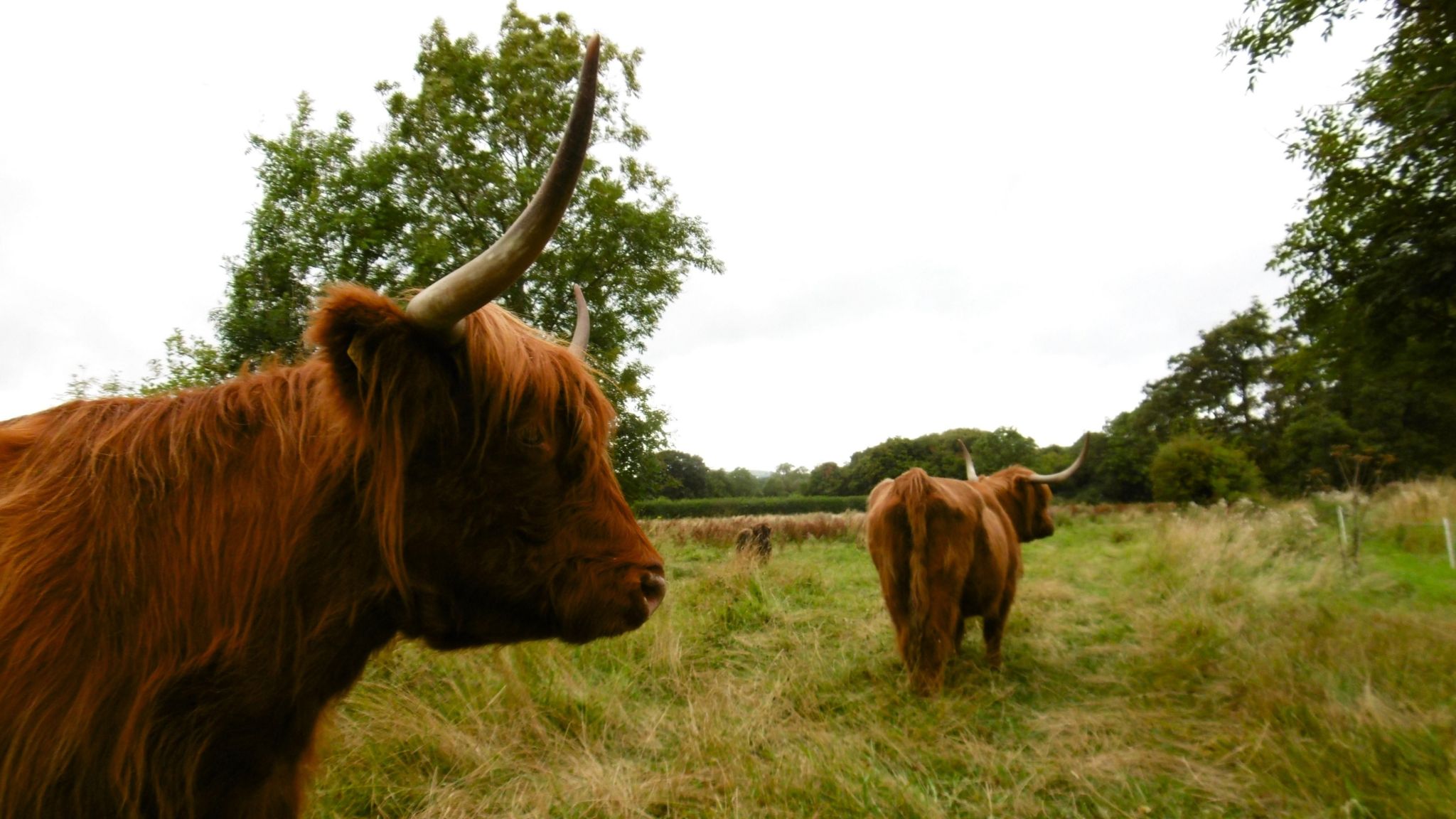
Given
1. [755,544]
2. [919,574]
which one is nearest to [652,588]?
[919,574]

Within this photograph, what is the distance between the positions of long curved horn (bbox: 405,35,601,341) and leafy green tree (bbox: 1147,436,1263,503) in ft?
94.8

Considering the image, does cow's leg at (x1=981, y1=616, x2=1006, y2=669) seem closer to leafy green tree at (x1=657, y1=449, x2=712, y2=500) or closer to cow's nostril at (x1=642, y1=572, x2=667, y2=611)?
cow's nostril at (x1=642, y1=572, x2=667, y2=611)

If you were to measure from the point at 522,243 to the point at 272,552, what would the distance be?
836 mm

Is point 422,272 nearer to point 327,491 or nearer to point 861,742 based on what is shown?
point 861,742

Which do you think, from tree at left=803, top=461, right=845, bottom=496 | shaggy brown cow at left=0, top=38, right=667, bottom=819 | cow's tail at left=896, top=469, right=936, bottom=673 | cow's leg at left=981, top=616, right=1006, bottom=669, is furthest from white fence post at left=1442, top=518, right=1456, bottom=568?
tree at left=803, top=461, right=845, bottom=496

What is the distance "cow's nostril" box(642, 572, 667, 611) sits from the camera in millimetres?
1749

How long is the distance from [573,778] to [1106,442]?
44.2 metres

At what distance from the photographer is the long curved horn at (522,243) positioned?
1201 millimetres

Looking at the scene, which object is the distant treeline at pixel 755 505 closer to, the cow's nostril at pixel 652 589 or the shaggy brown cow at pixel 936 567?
the shaggy brown cow at pixel 936 567

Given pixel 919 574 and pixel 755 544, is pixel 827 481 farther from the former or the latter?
pixel 919 574

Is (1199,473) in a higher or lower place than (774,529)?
higher

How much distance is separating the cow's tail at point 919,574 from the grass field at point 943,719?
1.15 feet

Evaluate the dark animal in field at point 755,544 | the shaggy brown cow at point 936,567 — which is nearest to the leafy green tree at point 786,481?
the dark animal in field at point 755,544

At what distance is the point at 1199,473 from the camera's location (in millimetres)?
25047
